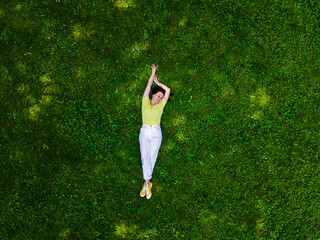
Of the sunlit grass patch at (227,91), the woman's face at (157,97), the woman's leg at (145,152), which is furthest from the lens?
the sunlit grass patch at (227,91)

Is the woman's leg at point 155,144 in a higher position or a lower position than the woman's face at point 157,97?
lower

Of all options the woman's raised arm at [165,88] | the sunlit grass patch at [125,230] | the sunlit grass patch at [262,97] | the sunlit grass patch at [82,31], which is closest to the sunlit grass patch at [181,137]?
the woman's raised arm at [165,88]

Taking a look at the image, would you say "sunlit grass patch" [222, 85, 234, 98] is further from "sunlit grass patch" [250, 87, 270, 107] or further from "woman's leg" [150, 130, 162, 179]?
"woman's leg" [150, 130, 162, 179]

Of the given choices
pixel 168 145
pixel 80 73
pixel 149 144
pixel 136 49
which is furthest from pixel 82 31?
pixel 168 145

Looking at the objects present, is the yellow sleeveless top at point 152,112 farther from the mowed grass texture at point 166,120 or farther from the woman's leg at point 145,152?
the mowed grass texture at point 166,120

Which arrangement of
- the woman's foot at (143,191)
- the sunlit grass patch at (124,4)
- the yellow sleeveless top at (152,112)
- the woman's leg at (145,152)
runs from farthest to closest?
the sunlit grass patch at (124,4) < the woman's foot at (143,191) < the woman's leg at (145,152) < the yellow sleeveless top at (152,112)

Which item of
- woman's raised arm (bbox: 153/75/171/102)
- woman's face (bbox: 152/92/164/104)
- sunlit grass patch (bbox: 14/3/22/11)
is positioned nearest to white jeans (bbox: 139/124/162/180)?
woman's face (bbox: 152/92/164/104)

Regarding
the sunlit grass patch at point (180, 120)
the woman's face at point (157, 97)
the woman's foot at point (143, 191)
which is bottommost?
the woman's foot at point (143, 191)

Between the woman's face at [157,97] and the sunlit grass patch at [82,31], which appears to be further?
the sunlit grass patch at [82,31]
